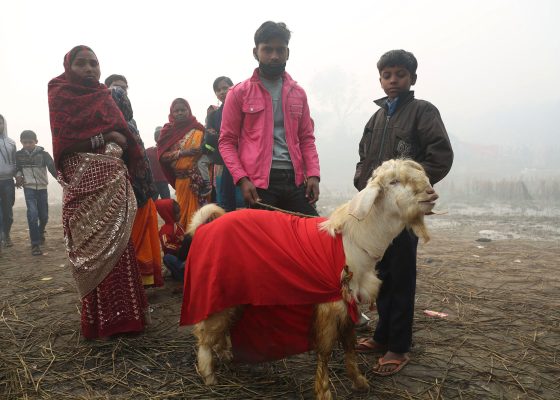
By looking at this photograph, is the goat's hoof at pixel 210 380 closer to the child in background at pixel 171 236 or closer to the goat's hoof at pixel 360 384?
the goat's hoof at pixel 360 384

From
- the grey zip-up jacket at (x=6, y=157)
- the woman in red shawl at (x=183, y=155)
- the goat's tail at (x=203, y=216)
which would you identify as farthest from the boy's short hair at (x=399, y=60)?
the grey zip-up jacket at (x=6, y=157)

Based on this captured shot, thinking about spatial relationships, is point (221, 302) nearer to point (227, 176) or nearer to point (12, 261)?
point (227, 176)

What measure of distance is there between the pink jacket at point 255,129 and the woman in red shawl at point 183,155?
245cm

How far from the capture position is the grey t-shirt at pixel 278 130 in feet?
10.8

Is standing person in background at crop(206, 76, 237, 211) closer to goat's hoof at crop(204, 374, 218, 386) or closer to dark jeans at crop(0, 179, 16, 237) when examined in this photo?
goat's hoof at crop(204, 374, 218, 386)

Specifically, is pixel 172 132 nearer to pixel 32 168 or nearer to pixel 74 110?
pixel 74 110

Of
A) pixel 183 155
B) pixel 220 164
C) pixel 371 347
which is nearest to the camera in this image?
pixel 371 347

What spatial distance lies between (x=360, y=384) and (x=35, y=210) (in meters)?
7.39

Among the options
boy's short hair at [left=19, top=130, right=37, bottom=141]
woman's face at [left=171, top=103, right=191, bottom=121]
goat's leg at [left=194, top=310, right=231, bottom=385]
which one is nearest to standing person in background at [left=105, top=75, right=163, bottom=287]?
goat's leg at [left=194, top=310, right=231, bottom=385]

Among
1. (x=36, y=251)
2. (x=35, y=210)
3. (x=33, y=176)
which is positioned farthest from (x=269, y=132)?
(x=33, y=176)

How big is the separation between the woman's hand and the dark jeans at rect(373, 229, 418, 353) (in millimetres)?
2524

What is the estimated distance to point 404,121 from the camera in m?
2.80

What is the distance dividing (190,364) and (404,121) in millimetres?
2574

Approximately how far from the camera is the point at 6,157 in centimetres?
758
